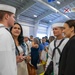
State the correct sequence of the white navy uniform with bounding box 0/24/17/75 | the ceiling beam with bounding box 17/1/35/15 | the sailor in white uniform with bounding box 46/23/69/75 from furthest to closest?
the ceiling beam with bounding box 17/1/35/15 → the sailor in white uniform with bounding box 46/23/69/75 → the white navy uniform with bounding box 0/24/17/75

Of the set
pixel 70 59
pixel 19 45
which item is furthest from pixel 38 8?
pixel 70 59

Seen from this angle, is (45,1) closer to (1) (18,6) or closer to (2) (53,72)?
(1) (18,6)

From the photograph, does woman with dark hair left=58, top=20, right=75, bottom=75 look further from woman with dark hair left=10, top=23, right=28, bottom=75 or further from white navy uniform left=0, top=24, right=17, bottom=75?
woman with dark hair left=10, top=23, right=28, bottom=75

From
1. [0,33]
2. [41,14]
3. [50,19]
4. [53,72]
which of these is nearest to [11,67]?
[0,33]

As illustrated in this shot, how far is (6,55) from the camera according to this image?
6.26 ft

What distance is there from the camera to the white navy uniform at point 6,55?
74.6 inches

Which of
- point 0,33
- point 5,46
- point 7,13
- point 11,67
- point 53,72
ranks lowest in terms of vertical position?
point 53,72

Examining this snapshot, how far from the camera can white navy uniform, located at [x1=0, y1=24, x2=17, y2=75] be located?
190cm

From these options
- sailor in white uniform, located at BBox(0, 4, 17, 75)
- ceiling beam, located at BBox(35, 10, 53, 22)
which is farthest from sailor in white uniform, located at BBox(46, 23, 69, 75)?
ceiling beam, located at BBox(35, 10, 53, 22)

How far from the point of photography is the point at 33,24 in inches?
709

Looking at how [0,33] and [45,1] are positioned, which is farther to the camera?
[45,1]

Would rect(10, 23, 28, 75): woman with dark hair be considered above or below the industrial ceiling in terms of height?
below

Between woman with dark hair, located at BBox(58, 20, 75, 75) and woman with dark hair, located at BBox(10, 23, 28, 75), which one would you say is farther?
woman with dark hair, located at BBox(10, 23, 28, 75)

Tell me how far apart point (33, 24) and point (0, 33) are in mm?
16101
